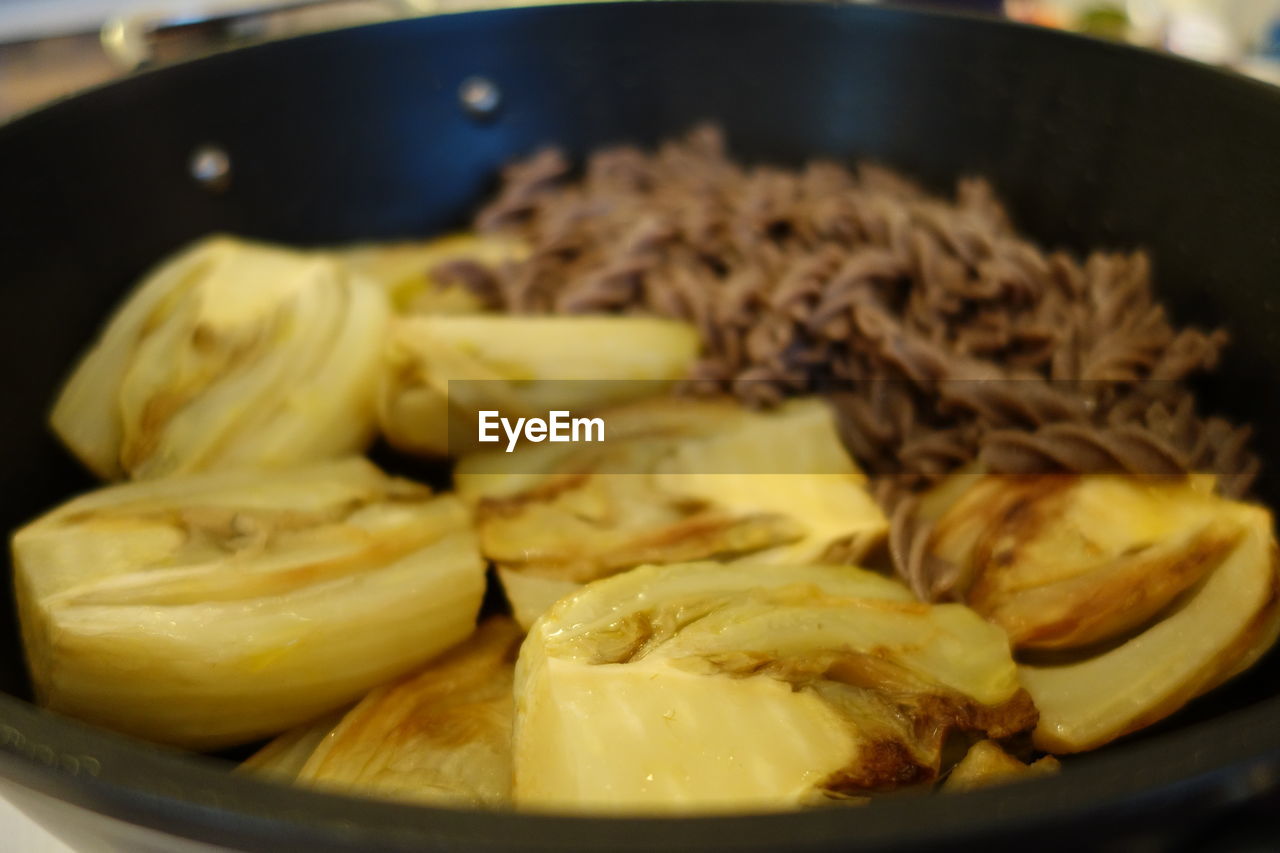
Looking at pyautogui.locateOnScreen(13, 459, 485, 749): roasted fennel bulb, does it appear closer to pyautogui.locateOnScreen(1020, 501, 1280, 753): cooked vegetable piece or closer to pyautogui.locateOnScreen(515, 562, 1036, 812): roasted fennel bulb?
pyautogui.locateOnScreen(515, 562, 1036, 812): roasted fennel bulb

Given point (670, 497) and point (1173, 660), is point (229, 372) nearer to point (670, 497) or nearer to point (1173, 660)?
point (670, 497)

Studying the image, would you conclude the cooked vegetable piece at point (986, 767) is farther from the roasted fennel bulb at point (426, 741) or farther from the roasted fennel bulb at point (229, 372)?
the roasted fennel bulb at point (229, 372)

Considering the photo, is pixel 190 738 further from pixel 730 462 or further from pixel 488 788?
pixel 730 462

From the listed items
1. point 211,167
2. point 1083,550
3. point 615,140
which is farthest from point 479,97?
point 1083,550

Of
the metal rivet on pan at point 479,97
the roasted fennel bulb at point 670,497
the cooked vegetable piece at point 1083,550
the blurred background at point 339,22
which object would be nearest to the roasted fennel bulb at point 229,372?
the roasted fennel bulb at point 670,497

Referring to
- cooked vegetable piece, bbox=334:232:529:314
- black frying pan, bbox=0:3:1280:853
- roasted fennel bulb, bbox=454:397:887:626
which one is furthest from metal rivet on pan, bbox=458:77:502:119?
roasted fennel bulb, bbox=454:397:887:626
